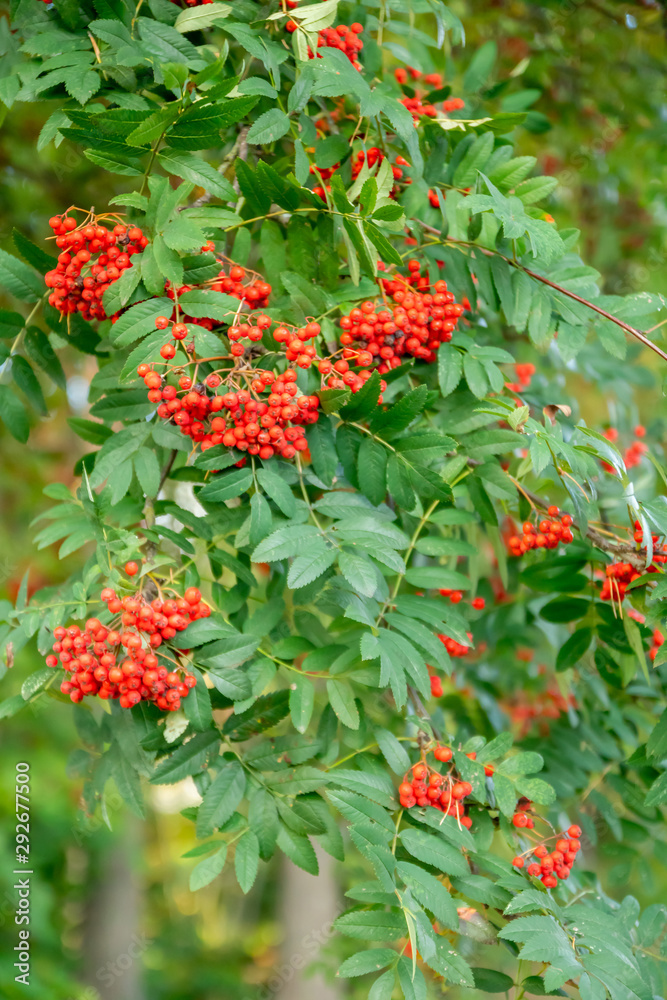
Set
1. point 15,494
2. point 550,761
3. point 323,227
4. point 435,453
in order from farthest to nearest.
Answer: point 15,494, point 550,761, point 323,227, point 435,453

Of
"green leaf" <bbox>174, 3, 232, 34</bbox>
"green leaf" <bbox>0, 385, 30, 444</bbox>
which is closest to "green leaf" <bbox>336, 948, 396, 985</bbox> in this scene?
"green leaf" <bbox>0, 385, 30, 444</bbox>

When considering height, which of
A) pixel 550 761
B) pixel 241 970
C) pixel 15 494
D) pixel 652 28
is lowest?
pixel 241 970

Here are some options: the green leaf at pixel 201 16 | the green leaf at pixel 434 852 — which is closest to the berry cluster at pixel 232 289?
the green leaf at pixel 201 16

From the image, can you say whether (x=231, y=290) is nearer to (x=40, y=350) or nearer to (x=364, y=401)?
(x=364, y=401)

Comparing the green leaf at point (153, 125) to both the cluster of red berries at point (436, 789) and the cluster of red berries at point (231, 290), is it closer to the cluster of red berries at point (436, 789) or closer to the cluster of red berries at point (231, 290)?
the cluster of red berries at point (231, 290)

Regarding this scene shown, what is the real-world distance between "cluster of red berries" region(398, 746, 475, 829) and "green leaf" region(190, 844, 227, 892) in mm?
380

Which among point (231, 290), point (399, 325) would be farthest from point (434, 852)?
point (231, 290)

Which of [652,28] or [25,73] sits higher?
[652,28]

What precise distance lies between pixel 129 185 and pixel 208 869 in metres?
2.79

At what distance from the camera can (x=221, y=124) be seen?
1380 mm

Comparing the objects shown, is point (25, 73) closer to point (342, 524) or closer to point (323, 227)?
point (323, 227)

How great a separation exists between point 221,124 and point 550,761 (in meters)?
1.83

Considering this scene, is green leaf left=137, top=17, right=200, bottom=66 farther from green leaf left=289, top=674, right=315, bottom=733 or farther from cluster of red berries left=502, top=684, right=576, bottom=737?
cluster of red berries left=502, top=684, right=576, bottom=737

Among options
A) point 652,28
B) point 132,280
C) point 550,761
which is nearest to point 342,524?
point 132,280
